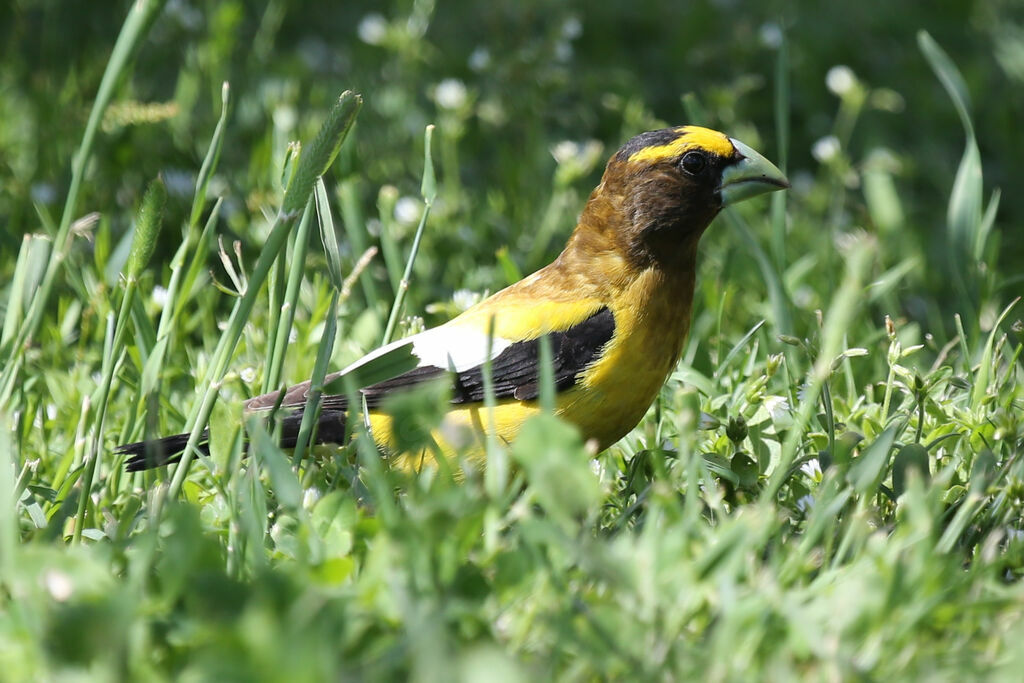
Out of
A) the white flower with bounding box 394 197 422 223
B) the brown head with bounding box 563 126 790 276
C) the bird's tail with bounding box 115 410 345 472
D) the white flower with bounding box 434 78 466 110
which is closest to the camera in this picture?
the bird's tail with bounding box 115 410 345 472

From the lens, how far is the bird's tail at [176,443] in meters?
2.78

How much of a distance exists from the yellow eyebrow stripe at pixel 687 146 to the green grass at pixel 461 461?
1.29 feet

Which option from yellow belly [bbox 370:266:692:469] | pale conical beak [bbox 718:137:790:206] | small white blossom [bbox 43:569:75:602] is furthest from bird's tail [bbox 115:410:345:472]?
pale conical beak [bbox 718:137:790:206]

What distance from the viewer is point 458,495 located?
2072 millimetres

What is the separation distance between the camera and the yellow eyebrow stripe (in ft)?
11.5

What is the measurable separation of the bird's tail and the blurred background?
28.1 inches

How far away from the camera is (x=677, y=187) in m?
3.50

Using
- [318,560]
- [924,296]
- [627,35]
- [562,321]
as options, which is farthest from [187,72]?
[318,560]

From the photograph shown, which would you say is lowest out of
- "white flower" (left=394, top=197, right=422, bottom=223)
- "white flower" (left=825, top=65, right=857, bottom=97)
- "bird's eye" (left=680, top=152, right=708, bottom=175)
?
"white flower" (left=394, top=197, right=422, bottom=223)

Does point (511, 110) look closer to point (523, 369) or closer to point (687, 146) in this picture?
point (687, 146)

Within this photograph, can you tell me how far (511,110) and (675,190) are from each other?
7.82ft

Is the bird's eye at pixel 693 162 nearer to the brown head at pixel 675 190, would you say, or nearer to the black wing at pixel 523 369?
the brown head at pixel 675 190

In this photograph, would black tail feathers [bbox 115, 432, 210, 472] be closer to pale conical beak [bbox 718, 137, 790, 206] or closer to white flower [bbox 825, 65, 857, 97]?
pale conical beak [bbox 718, 137, 790, 206]

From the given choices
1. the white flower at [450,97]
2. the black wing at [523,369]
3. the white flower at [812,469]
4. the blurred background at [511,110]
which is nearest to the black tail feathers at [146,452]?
the black wing at [523,369]
